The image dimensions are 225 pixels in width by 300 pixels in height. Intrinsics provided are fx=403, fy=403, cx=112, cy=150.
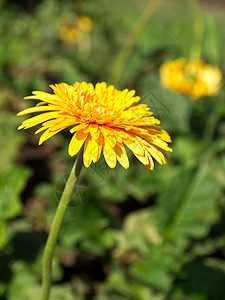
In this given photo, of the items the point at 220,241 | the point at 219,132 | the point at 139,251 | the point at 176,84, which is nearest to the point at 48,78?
the point at 176,84

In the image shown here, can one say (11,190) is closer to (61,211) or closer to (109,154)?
(61,211)

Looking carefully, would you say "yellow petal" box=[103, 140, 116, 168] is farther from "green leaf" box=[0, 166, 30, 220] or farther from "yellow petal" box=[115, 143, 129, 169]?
"green leaf" box=[0, 166, 30, 220]

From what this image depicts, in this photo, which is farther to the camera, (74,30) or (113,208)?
(74,30)

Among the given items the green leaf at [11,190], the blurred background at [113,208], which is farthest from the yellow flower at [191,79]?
the green leaf at [11,190]

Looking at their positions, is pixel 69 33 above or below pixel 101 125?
above

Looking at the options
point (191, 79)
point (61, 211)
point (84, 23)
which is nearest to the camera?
point (61, 211)

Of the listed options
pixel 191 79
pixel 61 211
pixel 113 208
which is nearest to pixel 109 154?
pixel 61 211

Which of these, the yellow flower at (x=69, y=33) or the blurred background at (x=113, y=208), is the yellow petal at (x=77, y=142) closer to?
the blurred background at (x=113, y=208)
